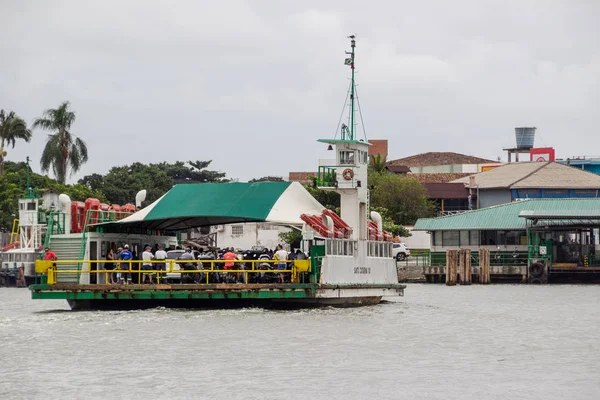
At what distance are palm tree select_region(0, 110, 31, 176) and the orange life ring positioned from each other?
191 feet

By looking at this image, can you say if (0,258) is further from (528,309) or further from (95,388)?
(95,388)

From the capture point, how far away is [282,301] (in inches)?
1526

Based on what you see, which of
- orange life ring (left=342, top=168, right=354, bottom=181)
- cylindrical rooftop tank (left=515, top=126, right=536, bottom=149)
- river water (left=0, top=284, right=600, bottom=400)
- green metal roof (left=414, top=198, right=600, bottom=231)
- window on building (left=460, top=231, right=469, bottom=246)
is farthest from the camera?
cylindrical rooftop tank (left=515, top=126, right=536, bottom=149)

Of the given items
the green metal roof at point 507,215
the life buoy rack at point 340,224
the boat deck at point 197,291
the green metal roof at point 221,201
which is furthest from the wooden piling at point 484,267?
the boat deck at point 197,291

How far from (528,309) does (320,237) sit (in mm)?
11550

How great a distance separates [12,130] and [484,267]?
40.8m

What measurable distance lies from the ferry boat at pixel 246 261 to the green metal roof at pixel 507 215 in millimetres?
33384

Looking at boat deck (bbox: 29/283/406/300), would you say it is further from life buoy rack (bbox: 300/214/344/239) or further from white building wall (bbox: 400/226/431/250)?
white building wall (bbox: 400/226/431/250)

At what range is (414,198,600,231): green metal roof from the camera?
248 feet

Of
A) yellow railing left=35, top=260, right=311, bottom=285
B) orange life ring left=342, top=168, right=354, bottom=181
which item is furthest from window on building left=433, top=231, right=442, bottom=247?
yellow railing left=35, top=260, right=311, bottom=285

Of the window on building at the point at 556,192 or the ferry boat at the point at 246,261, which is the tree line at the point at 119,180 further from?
the ferry boat at the point at 246,261

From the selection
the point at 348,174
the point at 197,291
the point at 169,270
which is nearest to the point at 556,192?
the point at 348,174

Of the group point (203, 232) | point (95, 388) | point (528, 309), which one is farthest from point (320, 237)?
point (203, 232)

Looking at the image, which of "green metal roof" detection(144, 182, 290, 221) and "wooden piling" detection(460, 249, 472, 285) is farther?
"wooden piling" detection(460, 249, 472, 285)
